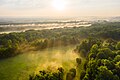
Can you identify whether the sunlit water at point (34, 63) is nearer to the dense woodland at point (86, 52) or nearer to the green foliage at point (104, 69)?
the dense woodland at point (86, 52)

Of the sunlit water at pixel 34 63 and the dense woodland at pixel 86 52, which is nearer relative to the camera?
the dense woodland at pixel 86 52

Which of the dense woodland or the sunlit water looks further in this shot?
the sunlit water

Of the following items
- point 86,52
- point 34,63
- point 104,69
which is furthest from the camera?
point 86,52

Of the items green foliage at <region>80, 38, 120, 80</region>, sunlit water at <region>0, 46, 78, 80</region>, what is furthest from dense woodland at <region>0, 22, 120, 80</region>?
sunlit water at <region>0, 46, 78, 80</region>

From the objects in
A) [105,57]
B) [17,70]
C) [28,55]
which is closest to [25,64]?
[17,70]

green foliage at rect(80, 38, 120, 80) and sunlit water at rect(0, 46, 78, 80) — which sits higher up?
green foliage at rect(80, 38, 120, 80)

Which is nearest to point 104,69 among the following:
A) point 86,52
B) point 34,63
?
point 34,63

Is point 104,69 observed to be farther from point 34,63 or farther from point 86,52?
point 86,52

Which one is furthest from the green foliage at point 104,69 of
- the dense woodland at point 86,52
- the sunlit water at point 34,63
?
the sunlit water at point 34,63

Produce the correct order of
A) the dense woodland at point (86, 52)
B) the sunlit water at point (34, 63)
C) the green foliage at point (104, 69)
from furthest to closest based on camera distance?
the sunlit water at point (34, 63) → the dense woodland at point (86, 52) → the green foliage at point (104, 69)

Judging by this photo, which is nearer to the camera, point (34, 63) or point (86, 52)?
point (34, 63)

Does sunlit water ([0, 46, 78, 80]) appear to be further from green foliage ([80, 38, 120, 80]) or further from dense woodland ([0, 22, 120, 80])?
green foliage ([80, 38, 120, 80])

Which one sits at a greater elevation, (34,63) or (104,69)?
(104,69)
